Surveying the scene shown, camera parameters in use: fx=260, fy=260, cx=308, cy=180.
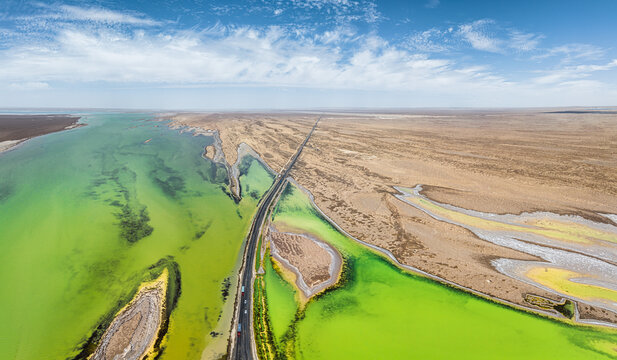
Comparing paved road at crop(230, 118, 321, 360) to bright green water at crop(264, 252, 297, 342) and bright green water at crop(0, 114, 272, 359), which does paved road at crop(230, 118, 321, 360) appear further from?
bright green water at crop(264, 252, 297, 342)

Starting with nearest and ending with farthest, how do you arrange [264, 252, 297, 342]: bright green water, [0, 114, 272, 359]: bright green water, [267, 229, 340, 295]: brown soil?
1. [0, 114, 272, 359]: bright green water
2. [264, 252, 297, 342]: bright green water
3. [267, 229, 340, 295]: brown soil

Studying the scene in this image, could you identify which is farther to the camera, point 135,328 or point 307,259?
point 307,259

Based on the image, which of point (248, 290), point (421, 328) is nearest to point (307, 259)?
point (248, 290)

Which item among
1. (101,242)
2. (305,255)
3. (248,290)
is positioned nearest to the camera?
(248,290)

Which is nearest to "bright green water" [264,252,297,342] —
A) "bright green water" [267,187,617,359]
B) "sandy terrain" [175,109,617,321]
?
"bright green water" [267,187,617,359]

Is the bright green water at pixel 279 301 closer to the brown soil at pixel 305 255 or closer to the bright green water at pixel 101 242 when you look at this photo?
the brown soil at pixel 305 255

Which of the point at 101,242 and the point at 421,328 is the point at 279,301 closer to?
the point at 421,328

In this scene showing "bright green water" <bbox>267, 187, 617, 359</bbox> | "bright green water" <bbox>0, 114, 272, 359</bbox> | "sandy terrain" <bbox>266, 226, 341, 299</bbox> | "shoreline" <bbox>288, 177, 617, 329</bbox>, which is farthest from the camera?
"sandy terrain" <bbox>266, 226, 341, 299</bbox>
